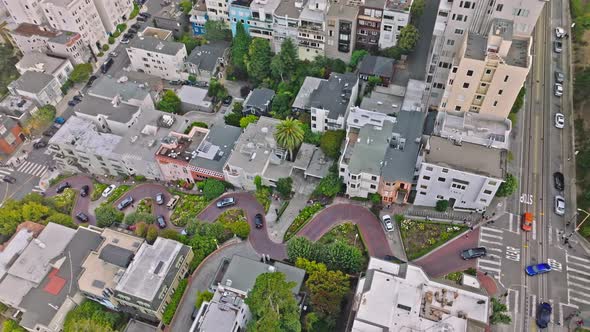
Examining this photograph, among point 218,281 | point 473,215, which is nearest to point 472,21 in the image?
point 473,215

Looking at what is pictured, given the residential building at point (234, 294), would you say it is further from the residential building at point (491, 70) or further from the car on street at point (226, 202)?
the residential building at point (491, 70)

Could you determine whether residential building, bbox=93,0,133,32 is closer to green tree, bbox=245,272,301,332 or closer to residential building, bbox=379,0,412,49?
residential building, bbox=379,0,412,49

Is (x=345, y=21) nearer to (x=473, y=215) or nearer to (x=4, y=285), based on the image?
(x=473, y=215)

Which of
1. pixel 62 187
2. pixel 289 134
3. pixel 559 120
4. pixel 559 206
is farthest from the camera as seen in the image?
pixel 62 187

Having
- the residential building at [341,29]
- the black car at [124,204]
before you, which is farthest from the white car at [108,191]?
the residential building at [341,29]

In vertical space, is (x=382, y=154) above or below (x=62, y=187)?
above

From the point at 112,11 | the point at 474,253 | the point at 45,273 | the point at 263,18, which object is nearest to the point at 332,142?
the point at 474,253

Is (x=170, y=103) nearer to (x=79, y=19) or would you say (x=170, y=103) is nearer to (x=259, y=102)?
(x=259, y=102)
